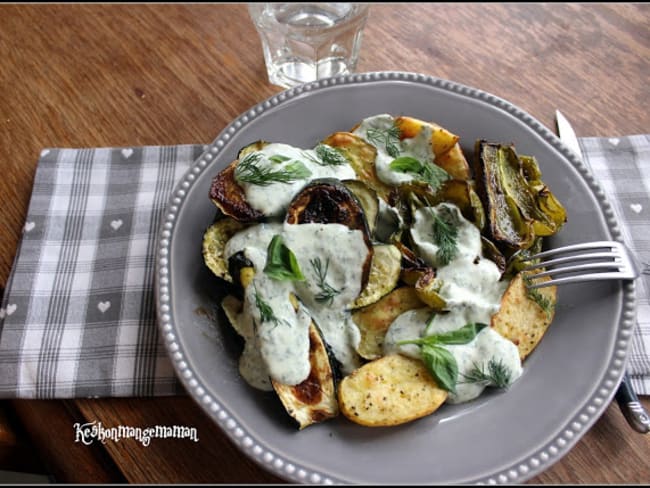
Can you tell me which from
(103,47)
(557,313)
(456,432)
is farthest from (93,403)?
(103,47)

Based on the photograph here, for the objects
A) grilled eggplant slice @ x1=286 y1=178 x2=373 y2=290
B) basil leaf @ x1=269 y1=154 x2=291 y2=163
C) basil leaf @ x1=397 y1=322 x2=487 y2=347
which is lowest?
basil leaf @ x1=397 y1=322 x2=487 y2=347

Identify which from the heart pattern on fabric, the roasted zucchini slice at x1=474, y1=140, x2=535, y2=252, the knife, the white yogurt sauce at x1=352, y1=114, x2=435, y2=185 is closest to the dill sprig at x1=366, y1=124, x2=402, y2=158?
the white yogurt sauce at x1=352, y1=114, x2=435, y2=185

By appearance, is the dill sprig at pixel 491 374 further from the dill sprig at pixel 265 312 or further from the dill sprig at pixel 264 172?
the dill sprig at pixel 264 172

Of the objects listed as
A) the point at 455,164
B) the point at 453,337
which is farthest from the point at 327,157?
the point at 453,337

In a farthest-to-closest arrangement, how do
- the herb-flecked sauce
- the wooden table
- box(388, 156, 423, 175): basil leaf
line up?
the wooden table
box(388, 156, 423, 175): basil leaf
the herb-flecked sauce

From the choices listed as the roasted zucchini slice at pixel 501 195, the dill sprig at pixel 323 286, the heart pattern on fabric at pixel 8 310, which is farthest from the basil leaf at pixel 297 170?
the heart pattern on fabric at pixel 8 310

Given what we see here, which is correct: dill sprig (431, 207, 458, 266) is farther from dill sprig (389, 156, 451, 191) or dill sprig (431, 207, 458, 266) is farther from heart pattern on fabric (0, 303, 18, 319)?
heart pattern on fabric (0, 303, 18, 319)
